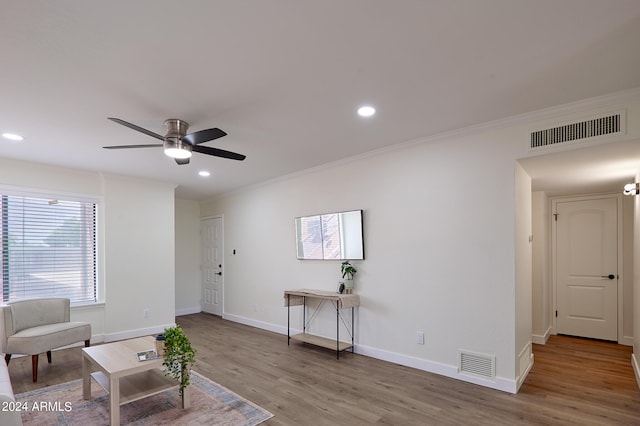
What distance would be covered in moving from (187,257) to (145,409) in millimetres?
4813

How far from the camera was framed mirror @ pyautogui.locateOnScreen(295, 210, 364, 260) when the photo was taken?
450 cm

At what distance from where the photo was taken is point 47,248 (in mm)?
4891

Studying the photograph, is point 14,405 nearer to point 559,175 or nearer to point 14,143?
point 14,143

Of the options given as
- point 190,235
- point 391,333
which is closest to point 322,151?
point 391,333

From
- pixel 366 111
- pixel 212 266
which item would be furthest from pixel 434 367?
pixel 212 266

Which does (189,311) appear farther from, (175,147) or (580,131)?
(580,131)

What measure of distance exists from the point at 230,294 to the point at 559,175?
18.7ft

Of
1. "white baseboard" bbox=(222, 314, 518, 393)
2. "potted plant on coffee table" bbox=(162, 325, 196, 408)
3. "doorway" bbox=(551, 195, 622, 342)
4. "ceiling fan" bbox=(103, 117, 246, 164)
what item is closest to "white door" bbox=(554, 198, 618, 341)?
"doorway" bbox=(551, 195, 622, 342)

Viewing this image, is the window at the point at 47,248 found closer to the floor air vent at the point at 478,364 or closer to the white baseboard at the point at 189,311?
the white baseboard at the point at 189,311

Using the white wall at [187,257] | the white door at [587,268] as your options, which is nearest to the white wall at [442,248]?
the white door at [587,268]

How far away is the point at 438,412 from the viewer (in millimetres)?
2865

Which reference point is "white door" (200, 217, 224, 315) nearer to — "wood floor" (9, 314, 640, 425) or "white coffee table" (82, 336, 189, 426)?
"wood floor" (9, 314, 640, 425)

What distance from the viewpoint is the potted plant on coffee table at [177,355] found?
9.34 feet

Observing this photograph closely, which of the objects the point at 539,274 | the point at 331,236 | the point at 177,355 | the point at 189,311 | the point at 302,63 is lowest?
the point at 189,311
